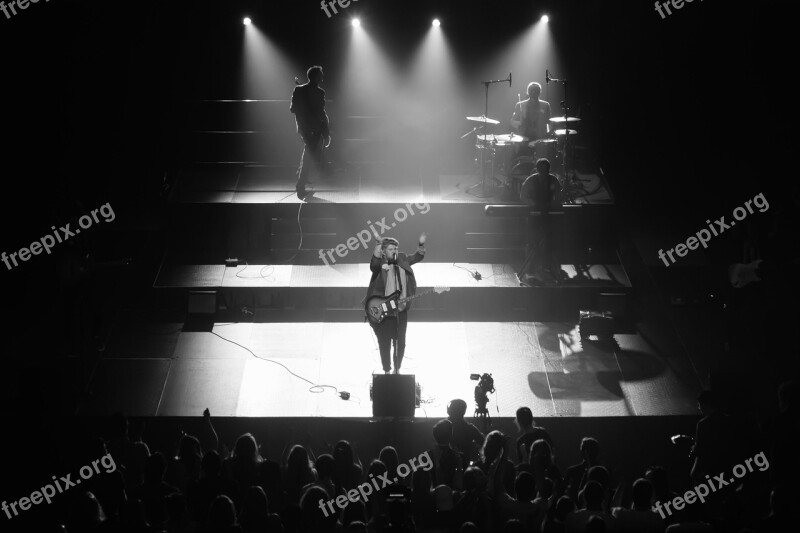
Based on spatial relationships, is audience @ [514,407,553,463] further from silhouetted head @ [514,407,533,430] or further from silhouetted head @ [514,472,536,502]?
silhouetted head @ [514,472,536,502]

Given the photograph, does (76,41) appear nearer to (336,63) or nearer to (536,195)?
(336,63)

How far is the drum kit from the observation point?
14414mm

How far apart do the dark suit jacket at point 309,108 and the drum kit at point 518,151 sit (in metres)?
1.95

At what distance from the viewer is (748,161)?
14.5 m

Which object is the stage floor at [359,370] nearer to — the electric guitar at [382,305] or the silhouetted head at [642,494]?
the electric guitar at [382,305]

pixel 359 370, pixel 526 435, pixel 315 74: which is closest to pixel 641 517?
pixel 526 435

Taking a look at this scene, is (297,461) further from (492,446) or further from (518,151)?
(518,151)

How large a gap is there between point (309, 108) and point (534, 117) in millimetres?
3045

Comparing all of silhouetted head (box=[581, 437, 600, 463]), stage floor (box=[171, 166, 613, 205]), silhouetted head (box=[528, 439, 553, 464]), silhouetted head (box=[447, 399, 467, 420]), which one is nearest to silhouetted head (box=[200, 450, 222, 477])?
silhouetted head (box=[447, 399, 467, 420])

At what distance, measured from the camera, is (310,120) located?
46.8ft

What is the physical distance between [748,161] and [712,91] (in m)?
1.06

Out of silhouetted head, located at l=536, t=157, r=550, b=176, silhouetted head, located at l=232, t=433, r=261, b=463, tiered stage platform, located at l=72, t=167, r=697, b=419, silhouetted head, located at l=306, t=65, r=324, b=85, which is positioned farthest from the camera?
silhouetted head, located at l=306, t=65, r=324, b=85

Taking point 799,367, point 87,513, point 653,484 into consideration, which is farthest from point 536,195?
point 87,513

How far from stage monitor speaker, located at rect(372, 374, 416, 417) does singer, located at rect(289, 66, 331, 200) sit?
175 inches
